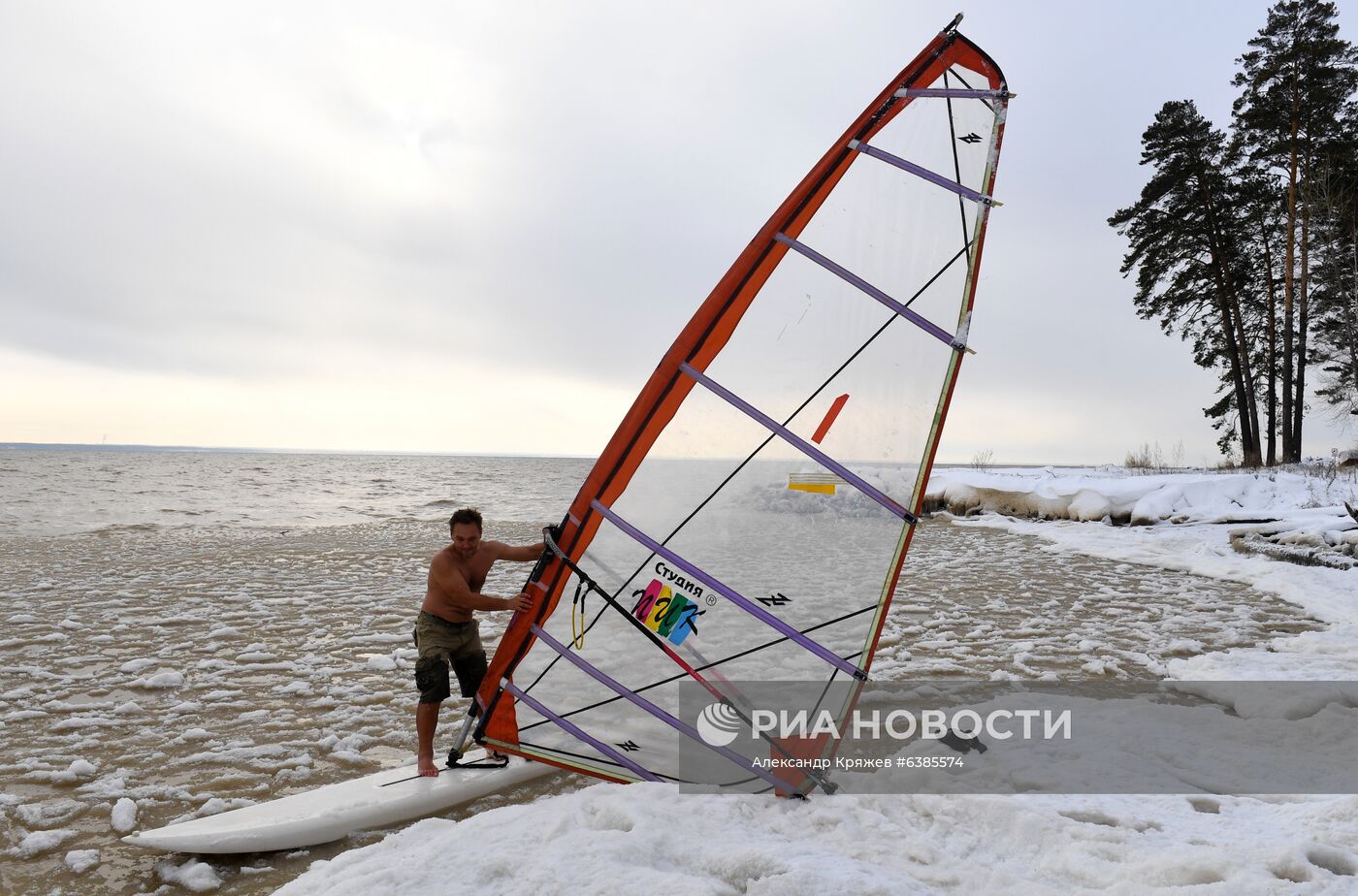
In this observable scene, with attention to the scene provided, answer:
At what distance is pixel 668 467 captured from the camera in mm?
2930

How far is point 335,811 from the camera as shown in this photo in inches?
112

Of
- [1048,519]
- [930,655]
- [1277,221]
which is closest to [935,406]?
[930,655]

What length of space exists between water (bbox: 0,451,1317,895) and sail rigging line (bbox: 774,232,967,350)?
2.44 meters

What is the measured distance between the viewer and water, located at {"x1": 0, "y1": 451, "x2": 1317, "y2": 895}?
10.3 ft

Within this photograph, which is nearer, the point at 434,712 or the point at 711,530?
the point at 711,530

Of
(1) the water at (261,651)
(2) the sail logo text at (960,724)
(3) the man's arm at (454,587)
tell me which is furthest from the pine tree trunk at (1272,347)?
(3) the man's arm at (454,587)

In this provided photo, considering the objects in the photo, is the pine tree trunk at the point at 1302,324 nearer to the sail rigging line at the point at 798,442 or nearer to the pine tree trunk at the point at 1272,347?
the pine tree trunk at the point at 1272,347

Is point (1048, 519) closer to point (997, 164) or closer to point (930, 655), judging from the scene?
point (930, 655)

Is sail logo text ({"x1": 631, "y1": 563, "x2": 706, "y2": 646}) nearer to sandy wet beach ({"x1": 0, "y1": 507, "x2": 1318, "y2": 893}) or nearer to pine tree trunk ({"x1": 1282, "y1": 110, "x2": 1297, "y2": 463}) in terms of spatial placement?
sandy wet beach ({"x1": 0, "y1": 507, "x2": 1318, "y2": 893})

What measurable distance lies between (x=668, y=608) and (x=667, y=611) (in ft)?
0.04

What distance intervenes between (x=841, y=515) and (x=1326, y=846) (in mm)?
1810

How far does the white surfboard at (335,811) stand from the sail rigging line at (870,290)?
8.30ft

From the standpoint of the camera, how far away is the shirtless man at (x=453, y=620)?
10.7 ft

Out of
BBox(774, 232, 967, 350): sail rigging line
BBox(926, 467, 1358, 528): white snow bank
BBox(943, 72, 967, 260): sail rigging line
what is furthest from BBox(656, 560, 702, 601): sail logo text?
BBox(926, 467, 1358, 528): white snow bank
